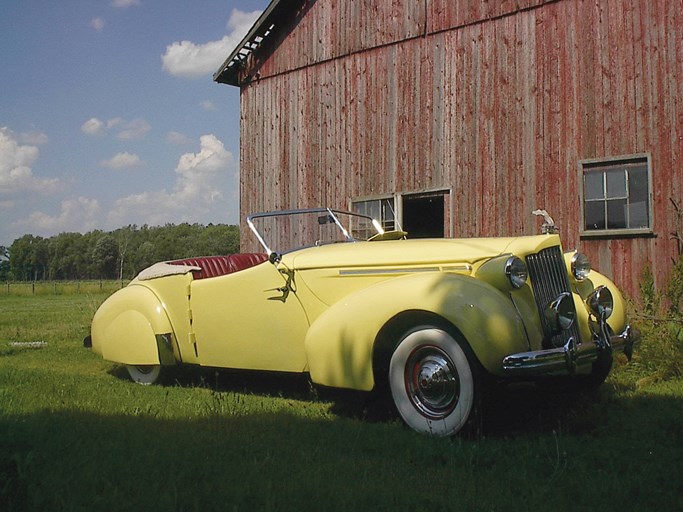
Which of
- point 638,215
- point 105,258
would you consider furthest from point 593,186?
point 105,258

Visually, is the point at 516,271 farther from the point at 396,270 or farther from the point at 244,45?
the point at 244,45

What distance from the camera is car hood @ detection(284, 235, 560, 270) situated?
407cm

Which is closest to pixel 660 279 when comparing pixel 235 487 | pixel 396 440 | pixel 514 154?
pixel 514 154

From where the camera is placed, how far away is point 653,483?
2.92 meters

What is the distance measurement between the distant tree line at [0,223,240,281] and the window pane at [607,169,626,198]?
44.4 metres

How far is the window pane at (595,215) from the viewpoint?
841 centimetres

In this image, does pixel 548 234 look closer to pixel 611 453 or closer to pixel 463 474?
pixel 611 453

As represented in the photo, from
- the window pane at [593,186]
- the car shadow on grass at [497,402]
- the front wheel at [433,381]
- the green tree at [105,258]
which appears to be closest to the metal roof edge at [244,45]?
the window pane at [593,186]

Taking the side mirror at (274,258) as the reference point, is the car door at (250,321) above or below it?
below

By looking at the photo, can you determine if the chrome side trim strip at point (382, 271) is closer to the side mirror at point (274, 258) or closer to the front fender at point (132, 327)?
the side mirror at point (274, 258)

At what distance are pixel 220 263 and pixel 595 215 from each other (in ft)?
17.0

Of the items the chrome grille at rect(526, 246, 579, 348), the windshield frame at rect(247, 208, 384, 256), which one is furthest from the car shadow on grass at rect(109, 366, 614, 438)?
the windshield frame at rect(247, 208, 384, 256)

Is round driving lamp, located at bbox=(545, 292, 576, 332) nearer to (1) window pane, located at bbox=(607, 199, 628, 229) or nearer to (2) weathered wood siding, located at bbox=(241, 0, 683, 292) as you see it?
(2) weathered wood siding, located at bbox=(241, 0, 683, 292)

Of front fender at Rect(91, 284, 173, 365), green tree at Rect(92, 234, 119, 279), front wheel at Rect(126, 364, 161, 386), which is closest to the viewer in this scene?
front fender at Rect(91, 284, 173, 365)
